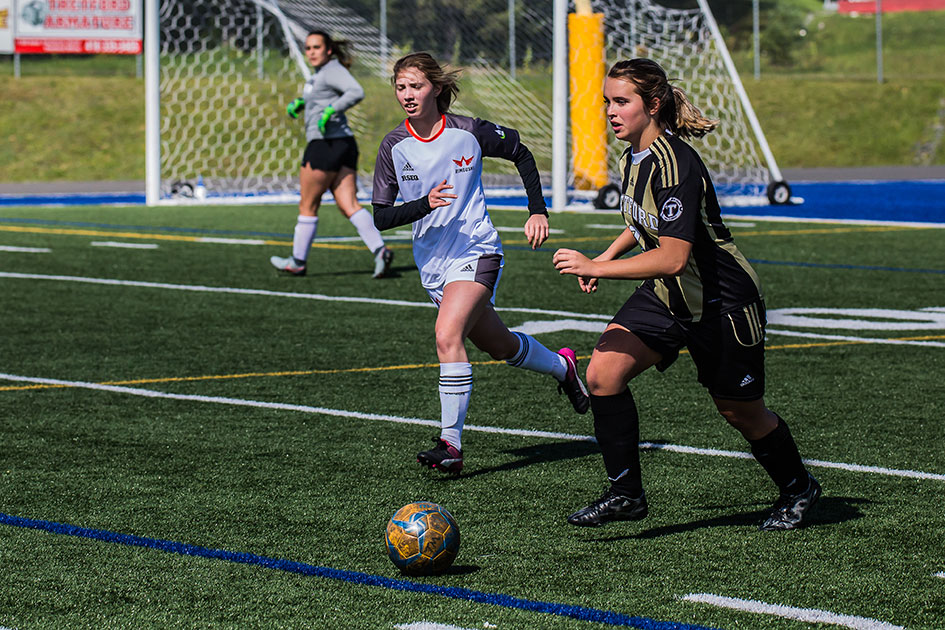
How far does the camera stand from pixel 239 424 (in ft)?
23.2

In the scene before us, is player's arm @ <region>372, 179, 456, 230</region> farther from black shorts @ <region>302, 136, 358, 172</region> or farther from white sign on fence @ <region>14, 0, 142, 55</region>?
white sign on fence @ <region>14, 0, 142, 55</region>

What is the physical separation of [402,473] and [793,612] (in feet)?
7.37

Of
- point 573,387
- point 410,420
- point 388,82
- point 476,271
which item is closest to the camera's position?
point 476,271

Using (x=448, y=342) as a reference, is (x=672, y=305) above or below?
above

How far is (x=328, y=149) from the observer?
13281 millimetres

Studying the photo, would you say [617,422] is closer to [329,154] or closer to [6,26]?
[329,154]

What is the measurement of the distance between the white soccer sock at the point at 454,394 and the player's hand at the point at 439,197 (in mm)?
677

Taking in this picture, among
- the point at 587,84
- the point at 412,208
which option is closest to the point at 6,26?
the point at 587,84

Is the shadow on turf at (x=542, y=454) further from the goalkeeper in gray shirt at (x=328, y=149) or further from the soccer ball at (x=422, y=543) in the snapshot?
the goalkeeper in gray shirt at (x=328, y=149)

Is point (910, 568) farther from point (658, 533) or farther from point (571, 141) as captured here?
point (571, 141)

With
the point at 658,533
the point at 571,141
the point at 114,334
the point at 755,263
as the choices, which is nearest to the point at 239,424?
the point at 658,533

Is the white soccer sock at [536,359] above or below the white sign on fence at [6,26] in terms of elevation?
below

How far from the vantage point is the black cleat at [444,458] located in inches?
231

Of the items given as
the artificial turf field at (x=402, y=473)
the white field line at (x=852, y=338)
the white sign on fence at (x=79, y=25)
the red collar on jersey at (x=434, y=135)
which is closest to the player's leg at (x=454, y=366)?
the artificial turf field at (x=402, y=473)
